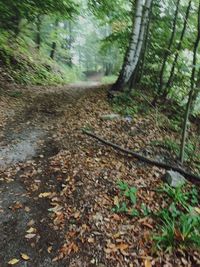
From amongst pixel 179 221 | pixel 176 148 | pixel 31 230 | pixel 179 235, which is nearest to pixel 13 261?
pixel 31 230

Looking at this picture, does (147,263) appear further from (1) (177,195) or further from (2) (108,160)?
(2) (108,160)

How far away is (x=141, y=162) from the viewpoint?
6906 mm

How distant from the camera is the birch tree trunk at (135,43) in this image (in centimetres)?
1092

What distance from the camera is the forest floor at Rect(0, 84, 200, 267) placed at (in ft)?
14.3

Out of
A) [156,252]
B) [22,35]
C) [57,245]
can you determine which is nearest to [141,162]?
[156,252]

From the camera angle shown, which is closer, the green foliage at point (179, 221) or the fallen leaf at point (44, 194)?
the green foliage at point (179, 221)

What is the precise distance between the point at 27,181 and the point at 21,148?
5.22 feet

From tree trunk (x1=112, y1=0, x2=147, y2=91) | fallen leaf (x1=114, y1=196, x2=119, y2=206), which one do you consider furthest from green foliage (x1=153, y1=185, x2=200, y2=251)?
tree trunk (x1=112, y1=0, x2=147, y2=91)

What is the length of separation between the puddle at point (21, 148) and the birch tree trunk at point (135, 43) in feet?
15.5

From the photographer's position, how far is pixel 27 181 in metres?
5.97

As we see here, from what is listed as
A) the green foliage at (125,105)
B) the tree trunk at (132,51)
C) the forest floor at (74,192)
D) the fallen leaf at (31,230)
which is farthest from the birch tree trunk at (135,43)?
the fallen leaf at (31,230)

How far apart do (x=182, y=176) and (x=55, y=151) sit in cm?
324

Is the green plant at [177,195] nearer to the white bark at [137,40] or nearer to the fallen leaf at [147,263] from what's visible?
the fallen leaf at [147,263]

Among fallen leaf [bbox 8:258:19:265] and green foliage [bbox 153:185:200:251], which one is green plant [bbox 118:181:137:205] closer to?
green foliage [bbox 153:185:200:251]
